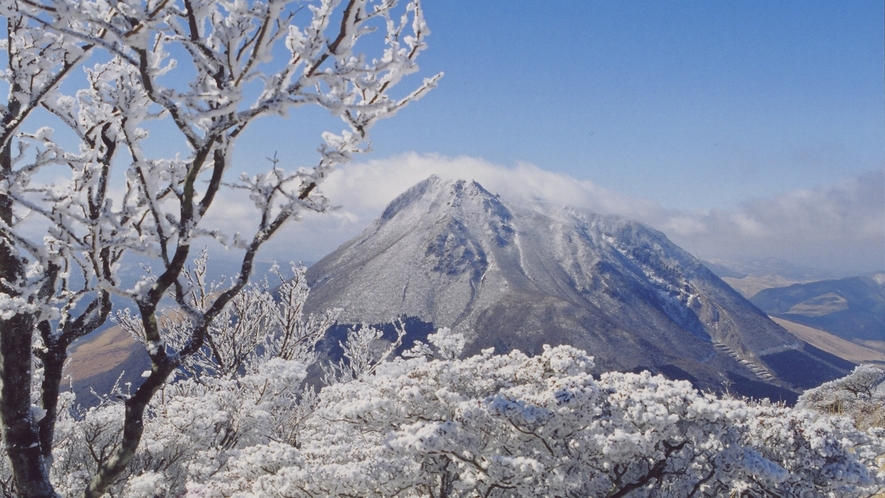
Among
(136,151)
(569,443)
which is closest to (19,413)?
(136,151)

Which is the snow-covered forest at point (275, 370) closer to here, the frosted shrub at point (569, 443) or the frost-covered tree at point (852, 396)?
the frosted shrub at point (569, 443)

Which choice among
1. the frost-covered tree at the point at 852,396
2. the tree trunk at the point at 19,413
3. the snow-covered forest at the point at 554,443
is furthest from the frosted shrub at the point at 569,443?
the frost-covered tree at the point at 852,396

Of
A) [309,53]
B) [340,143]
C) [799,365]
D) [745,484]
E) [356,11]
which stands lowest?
[799,365]

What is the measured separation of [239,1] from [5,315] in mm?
3224

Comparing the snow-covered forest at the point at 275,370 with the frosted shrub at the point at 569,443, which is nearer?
the snow-covered forest at the point at 275,370

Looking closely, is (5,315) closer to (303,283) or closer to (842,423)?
(842,423)

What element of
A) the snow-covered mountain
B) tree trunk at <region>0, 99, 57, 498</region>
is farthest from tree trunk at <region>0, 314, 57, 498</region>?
the snow-covered mountain

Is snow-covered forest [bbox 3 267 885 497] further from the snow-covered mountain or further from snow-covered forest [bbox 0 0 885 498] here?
the snow-covered mountain

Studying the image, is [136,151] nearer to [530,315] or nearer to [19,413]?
[19,413]

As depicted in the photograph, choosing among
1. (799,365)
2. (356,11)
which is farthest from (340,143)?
(799,365)

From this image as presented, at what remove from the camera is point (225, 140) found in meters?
Answer: 4.06

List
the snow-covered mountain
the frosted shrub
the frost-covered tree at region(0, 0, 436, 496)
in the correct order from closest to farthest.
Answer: the frost-covered tree at region(0, 0, 436, 496) → the frosted shrub → the snow-covered mountain

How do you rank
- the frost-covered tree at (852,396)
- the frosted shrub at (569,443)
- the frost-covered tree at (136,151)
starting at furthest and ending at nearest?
1. the frost-covered tree at (852,396)
2. the frosted shrub at (569,443)
3. the frost-covered tree at (136,151)

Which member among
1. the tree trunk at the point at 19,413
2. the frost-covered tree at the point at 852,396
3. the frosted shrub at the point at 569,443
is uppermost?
the tree trunk at the point at 19,413
